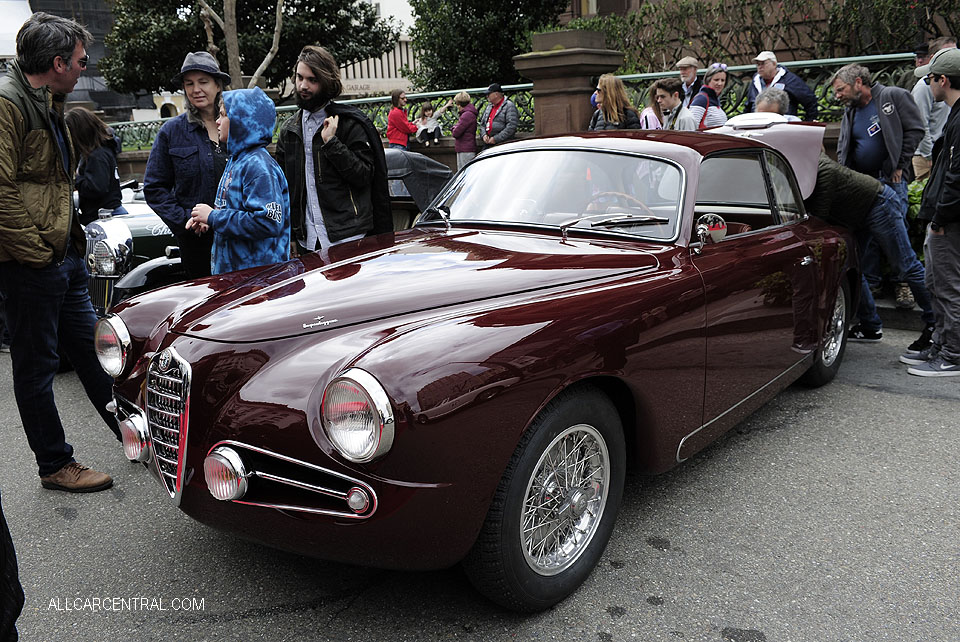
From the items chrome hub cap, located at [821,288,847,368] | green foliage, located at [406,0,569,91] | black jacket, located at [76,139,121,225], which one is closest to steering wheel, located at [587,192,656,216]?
chrome hub cap, located at [821,288,847,368]

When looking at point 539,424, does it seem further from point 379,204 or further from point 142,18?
point 142,18

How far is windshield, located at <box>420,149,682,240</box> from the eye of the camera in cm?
361

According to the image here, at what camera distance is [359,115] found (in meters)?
4.97

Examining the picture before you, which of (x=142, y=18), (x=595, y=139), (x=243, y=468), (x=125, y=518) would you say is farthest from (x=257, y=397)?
(x=142, y=18)

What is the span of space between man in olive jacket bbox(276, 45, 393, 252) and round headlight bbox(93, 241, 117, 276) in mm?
1823

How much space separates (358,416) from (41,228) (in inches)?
86.0

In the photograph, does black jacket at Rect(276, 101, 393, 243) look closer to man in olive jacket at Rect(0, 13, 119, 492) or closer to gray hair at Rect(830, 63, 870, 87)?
man in olive jacket at Rect(0, 13, 119, 492)

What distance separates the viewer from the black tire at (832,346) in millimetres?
4891

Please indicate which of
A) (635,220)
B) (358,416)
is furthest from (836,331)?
(358,416)

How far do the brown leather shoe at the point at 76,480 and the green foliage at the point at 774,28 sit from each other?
10.4 meters

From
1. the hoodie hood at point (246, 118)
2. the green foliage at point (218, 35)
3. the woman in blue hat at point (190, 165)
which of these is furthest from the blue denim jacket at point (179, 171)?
the green foliage at point (218, 35)

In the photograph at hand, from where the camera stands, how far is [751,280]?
3.71 metres

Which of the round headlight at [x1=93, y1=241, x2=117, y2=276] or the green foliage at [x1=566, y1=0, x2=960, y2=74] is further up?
the green foliage at [x1=566, y1=0, x2=960, y2=74]

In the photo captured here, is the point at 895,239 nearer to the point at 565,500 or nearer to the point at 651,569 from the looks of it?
the point at 651,569
